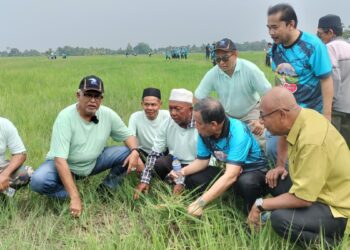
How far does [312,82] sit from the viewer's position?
2941 millimetres

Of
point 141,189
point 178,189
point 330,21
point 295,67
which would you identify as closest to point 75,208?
point 141,189

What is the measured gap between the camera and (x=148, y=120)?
3654mm

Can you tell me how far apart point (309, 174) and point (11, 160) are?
217cm

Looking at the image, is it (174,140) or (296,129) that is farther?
(174,140)

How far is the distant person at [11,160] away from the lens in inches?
117

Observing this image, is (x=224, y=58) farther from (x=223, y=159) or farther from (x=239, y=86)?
(x=223, y=159)

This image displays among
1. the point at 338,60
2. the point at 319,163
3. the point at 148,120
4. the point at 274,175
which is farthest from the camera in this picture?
the point at 148,120

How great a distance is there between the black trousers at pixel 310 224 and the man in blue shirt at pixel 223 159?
0.46 meters

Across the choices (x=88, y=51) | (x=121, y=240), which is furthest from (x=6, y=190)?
(x=88, y=51)

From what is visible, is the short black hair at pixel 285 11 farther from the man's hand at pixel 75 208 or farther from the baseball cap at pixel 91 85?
the man's hand at pixel 75 208

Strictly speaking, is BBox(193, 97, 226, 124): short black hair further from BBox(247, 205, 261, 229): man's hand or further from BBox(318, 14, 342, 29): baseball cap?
BBox(318, 14, 342, 29): baseball cap

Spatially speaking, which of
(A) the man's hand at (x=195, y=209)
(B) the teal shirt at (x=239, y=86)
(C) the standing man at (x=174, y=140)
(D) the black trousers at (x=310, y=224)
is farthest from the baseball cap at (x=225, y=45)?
(D) the black trousers at (x=310, y=224)

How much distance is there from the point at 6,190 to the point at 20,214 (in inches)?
8.3

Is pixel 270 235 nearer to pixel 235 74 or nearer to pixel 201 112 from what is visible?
pixel 201 112
